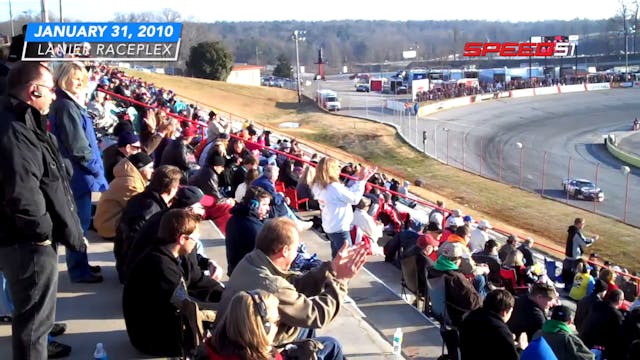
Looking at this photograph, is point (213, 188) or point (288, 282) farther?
point (213, 188)

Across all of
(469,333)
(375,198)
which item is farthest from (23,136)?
(375,198)

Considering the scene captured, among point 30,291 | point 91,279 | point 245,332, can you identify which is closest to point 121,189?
point 91,279

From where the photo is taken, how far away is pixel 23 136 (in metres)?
4.28

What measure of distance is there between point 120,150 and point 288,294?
492 centimetres

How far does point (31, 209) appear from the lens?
13.8 ft

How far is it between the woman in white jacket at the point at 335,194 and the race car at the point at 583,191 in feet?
90.7

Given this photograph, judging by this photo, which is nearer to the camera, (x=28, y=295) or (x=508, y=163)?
(x=28, y=295)

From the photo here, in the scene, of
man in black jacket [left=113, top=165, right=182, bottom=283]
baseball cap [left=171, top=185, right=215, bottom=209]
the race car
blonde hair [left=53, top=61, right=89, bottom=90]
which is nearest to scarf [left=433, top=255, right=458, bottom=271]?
→ baseball cap [left=171, top=185, right=215, bottom=209]

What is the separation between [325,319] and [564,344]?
277cm

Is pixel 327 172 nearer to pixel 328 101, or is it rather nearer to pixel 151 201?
pixel 151 201

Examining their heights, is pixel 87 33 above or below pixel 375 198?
above

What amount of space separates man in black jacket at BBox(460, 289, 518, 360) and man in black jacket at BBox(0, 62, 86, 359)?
3540 millimetres

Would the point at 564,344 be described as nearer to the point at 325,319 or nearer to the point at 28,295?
the point at 325,319

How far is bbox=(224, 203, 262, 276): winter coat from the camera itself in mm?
6703
